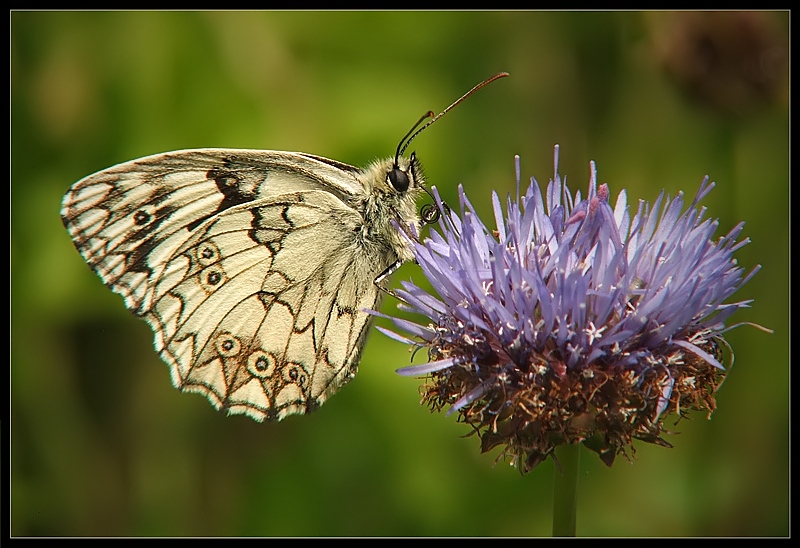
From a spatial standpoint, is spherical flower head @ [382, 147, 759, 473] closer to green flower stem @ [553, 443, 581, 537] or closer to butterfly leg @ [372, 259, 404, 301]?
green flower stem @ [553, 443, 581, 537]

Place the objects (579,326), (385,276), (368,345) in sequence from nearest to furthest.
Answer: (579,326) < (385,276) < (368,345)

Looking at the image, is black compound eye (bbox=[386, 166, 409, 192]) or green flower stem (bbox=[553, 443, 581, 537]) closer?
green flower stem (bbox=[553, 443, 581, 537])

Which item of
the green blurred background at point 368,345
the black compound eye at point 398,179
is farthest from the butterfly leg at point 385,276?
the green blurred background at point 368,345

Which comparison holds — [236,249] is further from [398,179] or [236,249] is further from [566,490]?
[566,490]

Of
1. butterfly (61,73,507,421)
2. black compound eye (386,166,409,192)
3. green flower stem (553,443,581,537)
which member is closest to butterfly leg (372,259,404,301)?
butterfly (61,73,507,421)

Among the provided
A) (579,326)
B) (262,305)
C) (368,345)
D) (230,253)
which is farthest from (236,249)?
(579,326)

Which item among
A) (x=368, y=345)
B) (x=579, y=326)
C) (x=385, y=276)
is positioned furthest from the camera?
(x=368, y=345)
